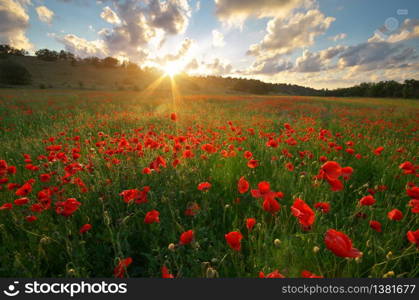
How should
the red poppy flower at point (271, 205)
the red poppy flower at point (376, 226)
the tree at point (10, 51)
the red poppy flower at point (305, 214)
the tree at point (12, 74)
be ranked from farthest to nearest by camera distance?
the tree at point (10, 51)
the tree at point (12, 74)
the red poppy flower at point (376, 226)
the red poppy flower at point (271, 205)
the red poppy flower at point (305, 214)

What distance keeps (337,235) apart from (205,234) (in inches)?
45.2

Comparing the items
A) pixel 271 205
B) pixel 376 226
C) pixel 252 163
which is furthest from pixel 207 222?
pixel 376 226

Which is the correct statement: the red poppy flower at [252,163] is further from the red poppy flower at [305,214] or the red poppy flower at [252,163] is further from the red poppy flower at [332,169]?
the red poppy flower at [305,214]

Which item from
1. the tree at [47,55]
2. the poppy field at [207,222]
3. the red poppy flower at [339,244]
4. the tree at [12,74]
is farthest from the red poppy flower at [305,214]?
the tree at [47,55]

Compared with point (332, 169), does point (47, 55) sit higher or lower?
higher

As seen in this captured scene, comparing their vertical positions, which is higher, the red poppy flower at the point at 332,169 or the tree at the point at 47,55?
the tree at the point at 47,55

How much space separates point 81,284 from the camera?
127cm

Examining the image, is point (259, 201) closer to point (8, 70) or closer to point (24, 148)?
point (24, 148)

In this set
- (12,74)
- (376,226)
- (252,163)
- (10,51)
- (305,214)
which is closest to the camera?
→ (305,214)

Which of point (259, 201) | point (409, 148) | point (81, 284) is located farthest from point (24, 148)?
point (409, 148)

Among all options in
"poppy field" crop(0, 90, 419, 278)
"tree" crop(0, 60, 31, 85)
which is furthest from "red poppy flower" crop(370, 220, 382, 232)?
"tree" crop(0, 60, 31, 85)

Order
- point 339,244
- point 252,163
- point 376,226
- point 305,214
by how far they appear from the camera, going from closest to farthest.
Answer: point 339,244, point 305,214, point 376,226, point 252,163

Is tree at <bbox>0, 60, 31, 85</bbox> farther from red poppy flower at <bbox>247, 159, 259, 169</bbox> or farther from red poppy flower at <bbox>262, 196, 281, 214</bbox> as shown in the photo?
red poppy flower at <bbox>262, 196, 281, 214</bbox>

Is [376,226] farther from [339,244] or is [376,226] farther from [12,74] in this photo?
[12,74]
